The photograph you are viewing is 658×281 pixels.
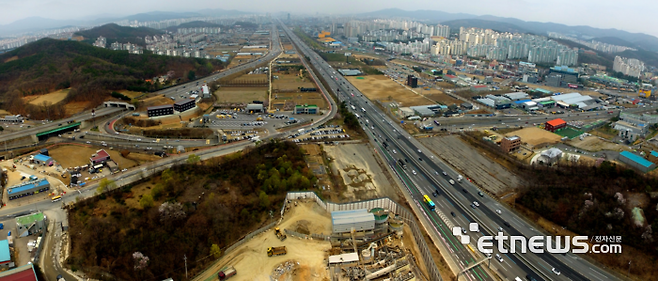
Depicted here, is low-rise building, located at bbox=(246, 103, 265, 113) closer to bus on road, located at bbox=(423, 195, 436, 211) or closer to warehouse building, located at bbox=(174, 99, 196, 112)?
warehouse building, located at bbox=(174, 99, 196, 112)

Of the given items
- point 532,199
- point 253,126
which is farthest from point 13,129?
point 532,199

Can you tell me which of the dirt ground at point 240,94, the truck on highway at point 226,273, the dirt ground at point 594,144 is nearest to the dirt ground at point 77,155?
the truck on highway at point 226,273

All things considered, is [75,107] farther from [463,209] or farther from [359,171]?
[463,209]

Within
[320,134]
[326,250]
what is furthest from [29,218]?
[320,134]

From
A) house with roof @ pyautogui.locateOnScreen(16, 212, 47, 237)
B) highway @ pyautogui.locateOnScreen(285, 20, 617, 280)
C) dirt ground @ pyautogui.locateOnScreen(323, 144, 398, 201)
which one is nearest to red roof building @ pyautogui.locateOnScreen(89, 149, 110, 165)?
house with roof @ pyautogui.locateOnScreen(16, 212, 47, 237)

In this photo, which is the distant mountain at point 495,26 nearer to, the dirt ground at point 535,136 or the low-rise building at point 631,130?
the low-rise building at point 631,130
